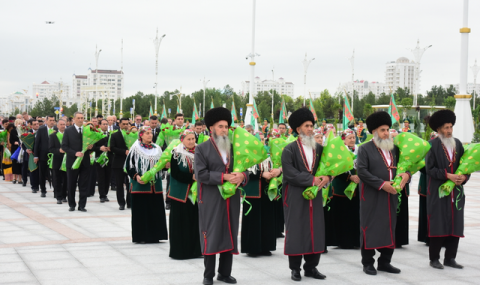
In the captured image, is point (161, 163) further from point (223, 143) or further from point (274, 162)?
A: point (223, 143)

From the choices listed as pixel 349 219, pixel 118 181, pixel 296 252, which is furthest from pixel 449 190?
pixel 118 181

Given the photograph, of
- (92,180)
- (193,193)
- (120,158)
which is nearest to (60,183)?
(92,180)

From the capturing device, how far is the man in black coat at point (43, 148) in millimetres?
13250

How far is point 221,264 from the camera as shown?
570cm

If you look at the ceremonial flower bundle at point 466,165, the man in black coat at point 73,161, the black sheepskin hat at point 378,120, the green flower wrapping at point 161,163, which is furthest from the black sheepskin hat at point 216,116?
the man in black coat at point 73,161

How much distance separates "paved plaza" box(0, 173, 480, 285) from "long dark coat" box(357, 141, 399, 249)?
45 centimetres

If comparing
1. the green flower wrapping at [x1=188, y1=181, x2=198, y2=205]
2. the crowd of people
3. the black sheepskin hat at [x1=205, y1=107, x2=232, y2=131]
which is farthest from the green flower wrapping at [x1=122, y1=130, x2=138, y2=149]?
the black sheepskin hat at [x1=205, y1=107, x2=232, y2=131]

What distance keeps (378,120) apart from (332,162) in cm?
100

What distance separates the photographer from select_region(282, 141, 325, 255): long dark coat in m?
5.72

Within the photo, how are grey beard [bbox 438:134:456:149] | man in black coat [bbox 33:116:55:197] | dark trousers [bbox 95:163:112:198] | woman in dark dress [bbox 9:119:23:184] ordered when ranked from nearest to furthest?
grey beard [bbox 438:134:456:149] < dark trousers [bbox 95:163:112:198] < man in black coat [bbox 33:116:55:197] < woman in dark dress [bbox 9:119:23:184]

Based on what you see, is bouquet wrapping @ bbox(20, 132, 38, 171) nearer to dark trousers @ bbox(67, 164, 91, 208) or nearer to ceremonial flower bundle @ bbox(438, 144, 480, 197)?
dark trousers @ bbox(67, 164, 91, 208)

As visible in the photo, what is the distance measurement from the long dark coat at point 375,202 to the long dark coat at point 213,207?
1.57 meters

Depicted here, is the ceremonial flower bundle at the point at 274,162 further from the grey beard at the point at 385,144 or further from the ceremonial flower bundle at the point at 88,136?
the ceremonial flower bundle at the point at 88,136

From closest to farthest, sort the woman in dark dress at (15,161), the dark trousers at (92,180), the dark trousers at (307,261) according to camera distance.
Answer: the dark trousers at (307,261), the dark trousers at (92,180), the woman in dark dress at (15,161)
